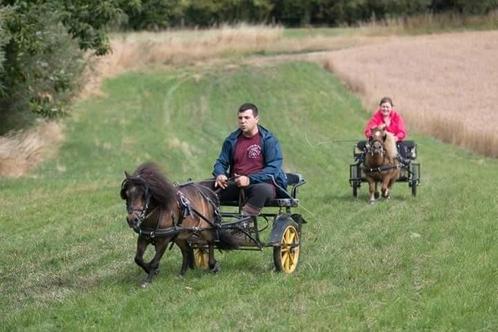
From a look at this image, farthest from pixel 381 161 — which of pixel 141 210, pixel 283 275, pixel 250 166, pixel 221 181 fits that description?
pixel 141 210

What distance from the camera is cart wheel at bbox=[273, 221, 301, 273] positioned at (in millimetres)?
10484

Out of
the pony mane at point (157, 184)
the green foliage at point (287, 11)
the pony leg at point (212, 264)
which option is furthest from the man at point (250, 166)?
the green foliage at point (287, 11)

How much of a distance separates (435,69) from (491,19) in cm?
1675

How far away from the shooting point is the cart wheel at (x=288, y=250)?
10484 millimetres

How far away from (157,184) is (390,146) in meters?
8.83

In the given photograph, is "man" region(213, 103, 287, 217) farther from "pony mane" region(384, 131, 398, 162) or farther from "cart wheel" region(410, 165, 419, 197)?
"cart wheel" region(410, 165, 419, 197)

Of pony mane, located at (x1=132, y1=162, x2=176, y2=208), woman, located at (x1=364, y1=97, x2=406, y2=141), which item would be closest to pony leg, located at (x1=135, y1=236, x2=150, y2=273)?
pony mane, located at (x1=132, y1=162, x2=176, y2=208)

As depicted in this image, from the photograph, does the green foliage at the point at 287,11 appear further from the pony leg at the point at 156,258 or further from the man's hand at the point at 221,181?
the pony leg at the point at 156,258

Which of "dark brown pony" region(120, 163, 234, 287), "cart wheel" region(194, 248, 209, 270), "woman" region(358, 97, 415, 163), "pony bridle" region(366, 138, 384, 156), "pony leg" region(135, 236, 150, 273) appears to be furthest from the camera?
"woman" region(358, 97, 415, 163)

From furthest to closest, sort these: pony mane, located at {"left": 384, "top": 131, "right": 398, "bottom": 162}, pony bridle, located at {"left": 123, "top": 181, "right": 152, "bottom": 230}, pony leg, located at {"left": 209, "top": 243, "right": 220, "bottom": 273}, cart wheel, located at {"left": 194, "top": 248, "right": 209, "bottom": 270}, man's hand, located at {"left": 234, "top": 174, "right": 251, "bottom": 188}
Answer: pony mane, located at {"left": 384, "top": 131, "right": 398, "bottom": 162}
cart wheel, located at {"left": 194, "top": 248, "right": 209, "bottom": 270}
pony leg, located at {"left": 209, "top": 243, "right": 220, "bottom": 273}
man's hand, located at {"left": 234, "top": 174, "right": 251, "bottom": 188}
pony bridle, located at {"left": 123, "top": 181, "right": 152, "bottom": 230}

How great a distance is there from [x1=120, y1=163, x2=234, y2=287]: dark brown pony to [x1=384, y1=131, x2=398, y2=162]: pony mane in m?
7.52

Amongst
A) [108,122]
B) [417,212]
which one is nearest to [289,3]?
[108,122]

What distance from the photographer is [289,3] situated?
269ft

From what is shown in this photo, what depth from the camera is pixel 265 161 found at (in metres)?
11.0
